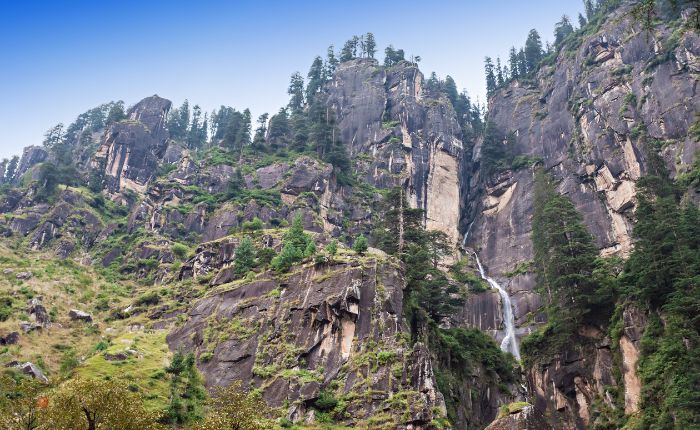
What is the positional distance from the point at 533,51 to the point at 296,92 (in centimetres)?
5822

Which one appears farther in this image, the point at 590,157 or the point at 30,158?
the point at 30,158

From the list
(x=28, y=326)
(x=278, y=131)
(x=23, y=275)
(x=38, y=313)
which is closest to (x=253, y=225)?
(x=38, y=313)

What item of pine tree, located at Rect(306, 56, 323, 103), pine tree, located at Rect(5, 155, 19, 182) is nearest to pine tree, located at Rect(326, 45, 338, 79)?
pine tree, located at Rect(306, 56, 323, 103)

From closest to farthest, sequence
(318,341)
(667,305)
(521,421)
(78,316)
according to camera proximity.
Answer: (521,421)
(667,305)
(318,341)
(78,316)

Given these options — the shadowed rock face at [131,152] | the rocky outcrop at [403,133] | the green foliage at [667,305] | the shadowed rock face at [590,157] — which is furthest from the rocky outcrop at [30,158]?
the green foliage at [667,305]

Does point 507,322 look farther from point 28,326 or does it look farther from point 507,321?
point 28,326

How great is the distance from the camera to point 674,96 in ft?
226

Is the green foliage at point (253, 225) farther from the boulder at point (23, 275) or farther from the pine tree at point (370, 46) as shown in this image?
the pine tree at point (370, 46)

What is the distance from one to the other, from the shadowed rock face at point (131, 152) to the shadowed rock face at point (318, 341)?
58.9 m

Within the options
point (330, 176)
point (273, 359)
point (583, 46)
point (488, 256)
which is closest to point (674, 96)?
point (583, 46)

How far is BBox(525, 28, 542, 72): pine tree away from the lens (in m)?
116

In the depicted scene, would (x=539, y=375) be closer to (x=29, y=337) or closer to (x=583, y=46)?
(x=29, y=337)

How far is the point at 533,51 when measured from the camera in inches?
4660

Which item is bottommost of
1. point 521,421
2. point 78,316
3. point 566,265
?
point 521,421
